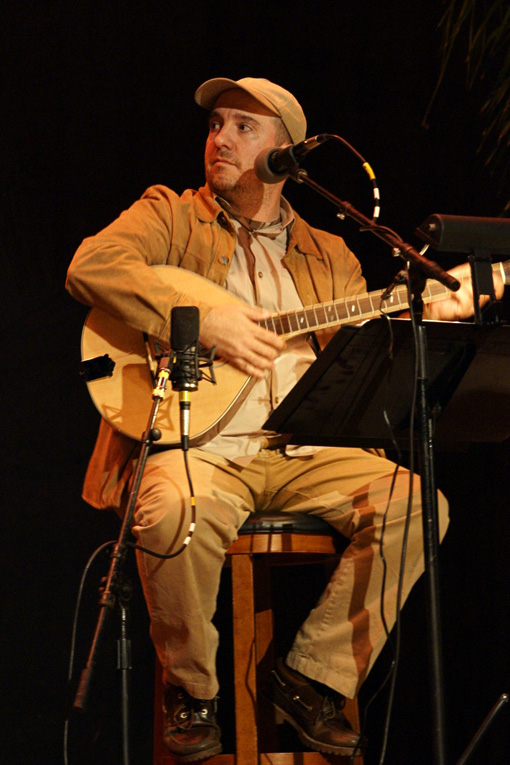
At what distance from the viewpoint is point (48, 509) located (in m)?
2.90

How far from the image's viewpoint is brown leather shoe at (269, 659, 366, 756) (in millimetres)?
1996

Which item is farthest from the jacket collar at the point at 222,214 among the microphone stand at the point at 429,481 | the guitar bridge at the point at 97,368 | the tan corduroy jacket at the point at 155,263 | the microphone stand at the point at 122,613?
the microphone stand at the point at 122,613

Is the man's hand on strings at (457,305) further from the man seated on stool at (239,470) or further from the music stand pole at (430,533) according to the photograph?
the music stand pole at (430,533)

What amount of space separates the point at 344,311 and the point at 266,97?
758mm

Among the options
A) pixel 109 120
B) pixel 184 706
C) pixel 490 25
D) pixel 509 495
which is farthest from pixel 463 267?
pixel 490 25

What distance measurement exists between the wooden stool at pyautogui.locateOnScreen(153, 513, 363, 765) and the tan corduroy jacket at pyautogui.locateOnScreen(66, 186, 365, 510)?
13.6 inches

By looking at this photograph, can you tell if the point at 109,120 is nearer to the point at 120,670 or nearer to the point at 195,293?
the point at 195,293

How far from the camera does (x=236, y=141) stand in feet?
8.38

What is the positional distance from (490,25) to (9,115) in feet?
5.82

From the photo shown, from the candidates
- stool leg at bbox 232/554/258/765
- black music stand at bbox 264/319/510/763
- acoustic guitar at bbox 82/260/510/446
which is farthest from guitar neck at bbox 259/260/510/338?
stool leg at bbox 232/554/258/765

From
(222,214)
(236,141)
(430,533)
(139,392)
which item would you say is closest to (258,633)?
(139,392)

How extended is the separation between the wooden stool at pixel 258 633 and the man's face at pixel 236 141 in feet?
3.17

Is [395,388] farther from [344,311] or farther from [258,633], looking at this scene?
[258,633]

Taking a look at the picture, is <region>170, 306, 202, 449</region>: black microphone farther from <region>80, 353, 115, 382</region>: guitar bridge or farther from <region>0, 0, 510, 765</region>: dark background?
<region>0, 0, 510, 765</region>: dark background
